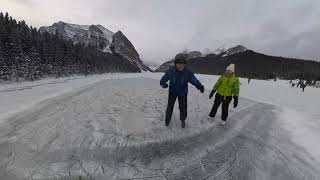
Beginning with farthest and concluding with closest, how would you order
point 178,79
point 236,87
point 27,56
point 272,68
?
1. point 272,68
2. point 27,56
3. point 236,87
4. point 178,79

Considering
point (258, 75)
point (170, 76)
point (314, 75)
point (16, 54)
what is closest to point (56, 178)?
point (170, 76)

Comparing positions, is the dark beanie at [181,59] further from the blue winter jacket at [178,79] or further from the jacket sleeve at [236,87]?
the jacket sleeve at [236,87]

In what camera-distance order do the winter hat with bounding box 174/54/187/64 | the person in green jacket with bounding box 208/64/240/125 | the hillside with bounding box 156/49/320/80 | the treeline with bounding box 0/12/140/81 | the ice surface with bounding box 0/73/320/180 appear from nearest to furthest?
the ice surface with bounding box 0/73/320/180 < the winter hat with bounding box 174/54/187/64 < the person in green jacket with bounding box 208/64/240/125 < the treeline with bounding box 0/12/140/81 < the hillside with bounding box 156/49/320/80

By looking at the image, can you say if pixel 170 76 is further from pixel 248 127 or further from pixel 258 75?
pixel 258 75

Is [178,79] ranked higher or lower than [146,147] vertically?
higher

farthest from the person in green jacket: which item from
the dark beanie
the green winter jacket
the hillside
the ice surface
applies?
the hillside

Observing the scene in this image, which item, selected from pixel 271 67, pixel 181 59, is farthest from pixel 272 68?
pixel 181 59

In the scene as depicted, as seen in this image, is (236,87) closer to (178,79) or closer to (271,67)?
(178,79)

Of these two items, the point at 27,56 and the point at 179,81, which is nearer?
the point at 179,81

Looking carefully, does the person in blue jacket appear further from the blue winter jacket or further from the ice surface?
the ice surface

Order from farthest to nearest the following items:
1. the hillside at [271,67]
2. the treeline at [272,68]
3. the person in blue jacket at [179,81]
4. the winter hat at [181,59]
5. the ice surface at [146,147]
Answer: the hillside at [271,67], the treeline at [272,68], the person in blue jacket at [179,81], the winter hat at [181,59], the ice surface at [146,147]

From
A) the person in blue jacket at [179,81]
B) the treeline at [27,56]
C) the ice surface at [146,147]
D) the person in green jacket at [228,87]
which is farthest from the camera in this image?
the treeline at [27,56]

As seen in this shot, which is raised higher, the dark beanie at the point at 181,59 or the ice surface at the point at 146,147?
the dark beanie at the point at 181,59

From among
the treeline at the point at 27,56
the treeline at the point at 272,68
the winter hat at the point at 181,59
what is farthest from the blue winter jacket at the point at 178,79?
the treeline at the point at 272,68
